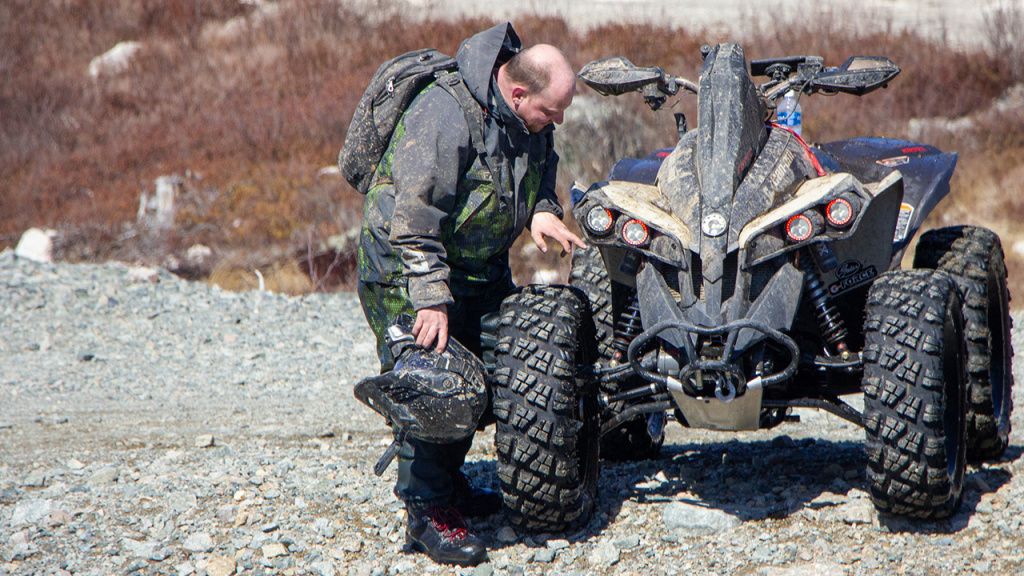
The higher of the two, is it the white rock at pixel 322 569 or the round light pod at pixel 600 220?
the round light pod at pixel 600 220

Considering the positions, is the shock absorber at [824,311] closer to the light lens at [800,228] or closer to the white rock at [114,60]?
the light lens at [800,228]

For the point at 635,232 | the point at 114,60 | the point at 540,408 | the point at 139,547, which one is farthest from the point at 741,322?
the point at 114,60

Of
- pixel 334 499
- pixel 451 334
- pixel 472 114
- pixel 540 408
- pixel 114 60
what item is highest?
pixel 472 114

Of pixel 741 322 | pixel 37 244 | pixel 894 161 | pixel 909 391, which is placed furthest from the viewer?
pixel 37 244

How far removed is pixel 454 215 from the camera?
15.1 ft

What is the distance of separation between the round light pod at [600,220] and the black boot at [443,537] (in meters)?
1.27

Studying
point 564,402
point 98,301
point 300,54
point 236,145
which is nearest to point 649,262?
point 564,402

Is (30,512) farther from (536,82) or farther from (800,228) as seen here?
(800,228)

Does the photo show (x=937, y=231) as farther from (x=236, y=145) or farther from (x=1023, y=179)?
(x=236, y=145)

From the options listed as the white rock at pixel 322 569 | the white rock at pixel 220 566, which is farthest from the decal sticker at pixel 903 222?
the white rock at pixel 220 566

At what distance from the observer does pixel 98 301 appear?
34.4 feet

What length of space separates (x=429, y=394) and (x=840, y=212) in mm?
1636

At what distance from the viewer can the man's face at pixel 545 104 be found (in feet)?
15.0

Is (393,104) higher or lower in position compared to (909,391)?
higher
